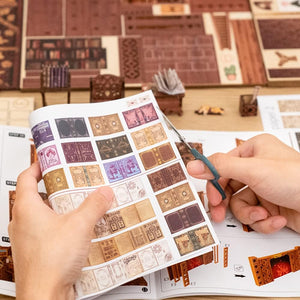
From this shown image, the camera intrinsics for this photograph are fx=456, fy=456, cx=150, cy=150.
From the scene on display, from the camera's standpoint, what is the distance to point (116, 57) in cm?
109

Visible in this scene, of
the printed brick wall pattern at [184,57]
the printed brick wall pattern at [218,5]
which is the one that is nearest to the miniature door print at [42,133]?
the printed brick wall pattern at [184,57]

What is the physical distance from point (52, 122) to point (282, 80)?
1.85 ft

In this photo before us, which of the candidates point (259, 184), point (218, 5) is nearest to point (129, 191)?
point (259, 184)

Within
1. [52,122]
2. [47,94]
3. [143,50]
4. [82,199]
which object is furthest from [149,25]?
[82,199]

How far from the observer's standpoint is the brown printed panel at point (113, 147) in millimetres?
829

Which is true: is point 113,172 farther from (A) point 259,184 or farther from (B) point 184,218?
(A) point 259,184

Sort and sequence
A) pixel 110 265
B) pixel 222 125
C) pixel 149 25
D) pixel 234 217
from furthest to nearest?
pixel 149 25 → pixel 222 125 → pixel 234 217 → pixel 110 265

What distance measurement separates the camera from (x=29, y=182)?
0.74 meters

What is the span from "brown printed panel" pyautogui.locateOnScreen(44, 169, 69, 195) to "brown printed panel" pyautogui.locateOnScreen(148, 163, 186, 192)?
0.15 meters

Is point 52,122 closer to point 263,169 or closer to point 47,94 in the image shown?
point 47,94

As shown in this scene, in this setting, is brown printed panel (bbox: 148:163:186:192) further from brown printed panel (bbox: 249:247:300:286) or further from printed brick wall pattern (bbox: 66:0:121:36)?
printed brick wall pattern (bbox: 66:0:121:36)

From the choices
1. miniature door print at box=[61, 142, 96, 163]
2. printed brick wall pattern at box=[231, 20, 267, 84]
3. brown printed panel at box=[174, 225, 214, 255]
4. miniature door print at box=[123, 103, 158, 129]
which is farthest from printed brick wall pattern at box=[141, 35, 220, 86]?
brown printed panel at box=[174, 225, 214, 255]

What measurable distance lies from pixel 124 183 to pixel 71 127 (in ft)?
0.46

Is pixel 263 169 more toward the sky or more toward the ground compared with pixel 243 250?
more toward the sky
